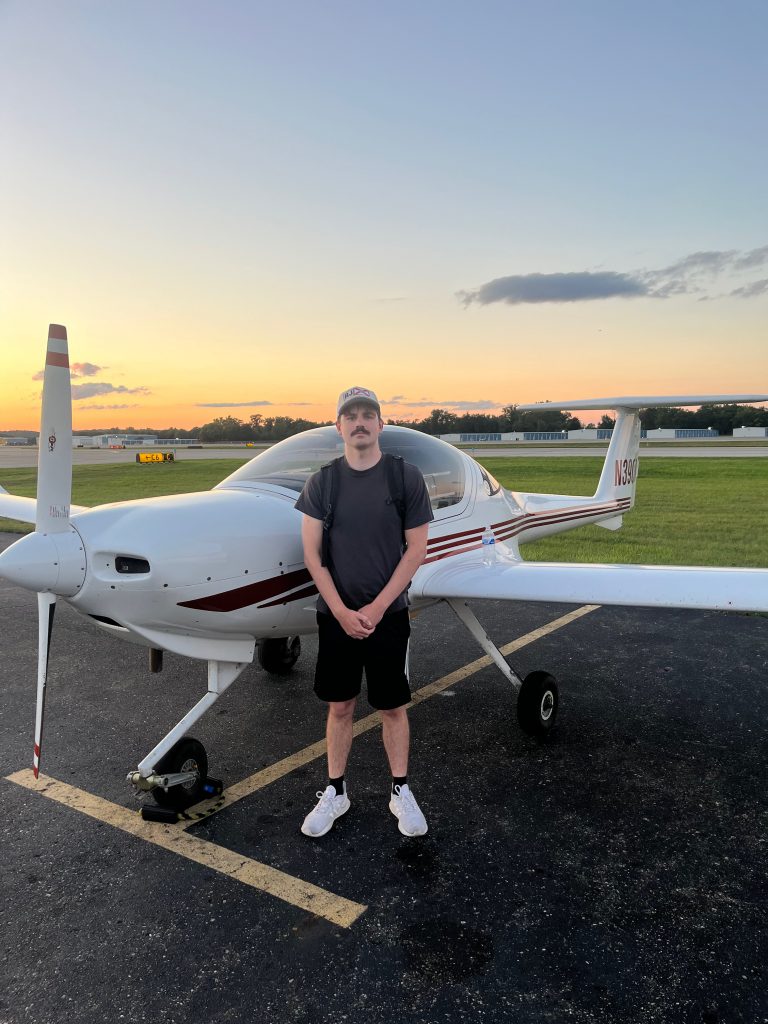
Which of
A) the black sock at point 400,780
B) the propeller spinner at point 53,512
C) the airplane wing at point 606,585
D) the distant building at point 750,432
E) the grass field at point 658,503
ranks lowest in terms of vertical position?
the black sock at point 400,780

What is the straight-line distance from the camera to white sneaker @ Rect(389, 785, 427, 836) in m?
3.17

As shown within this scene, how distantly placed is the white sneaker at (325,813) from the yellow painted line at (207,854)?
0.93ft

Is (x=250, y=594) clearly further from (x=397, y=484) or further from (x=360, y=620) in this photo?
(x=397, y=484)

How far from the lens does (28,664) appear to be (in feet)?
18.8

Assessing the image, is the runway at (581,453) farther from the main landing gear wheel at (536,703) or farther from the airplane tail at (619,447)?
the main landing gear wheel at (536,703)

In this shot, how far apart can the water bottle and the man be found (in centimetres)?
167

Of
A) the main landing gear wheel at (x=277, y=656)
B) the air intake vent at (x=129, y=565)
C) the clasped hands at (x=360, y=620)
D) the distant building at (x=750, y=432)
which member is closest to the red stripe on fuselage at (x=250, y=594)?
the air intake vent at (x=129, y=565)

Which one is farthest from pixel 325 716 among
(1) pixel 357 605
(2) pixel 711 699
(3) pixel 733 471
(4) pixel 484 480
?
(3) pixel 733 471

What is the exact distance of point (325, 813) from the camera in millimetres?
3240

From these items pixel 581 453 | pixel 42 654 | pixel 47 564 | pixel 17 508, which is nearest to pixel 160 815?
pixel 42 654

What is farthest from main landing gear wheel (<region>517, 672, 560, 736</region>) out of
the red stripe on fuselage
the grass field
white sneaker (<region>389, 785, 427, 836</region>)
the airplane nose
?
the grass field

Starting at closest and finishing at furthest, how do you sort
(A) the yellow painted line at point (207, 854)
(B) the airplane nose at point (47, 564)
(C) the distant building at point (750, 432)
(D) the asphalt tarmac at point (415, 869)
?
(D) the asphalt tarmac at point (415, 869) → (A) the yellow painted line at point (207, 854) → (B) the airplane nose at point (47, 564) → (C) the distant building at point (750, 432)

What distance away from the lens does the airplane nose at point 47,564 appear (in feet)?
9.57

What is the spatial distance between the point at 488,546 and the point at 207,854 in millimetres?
2763
